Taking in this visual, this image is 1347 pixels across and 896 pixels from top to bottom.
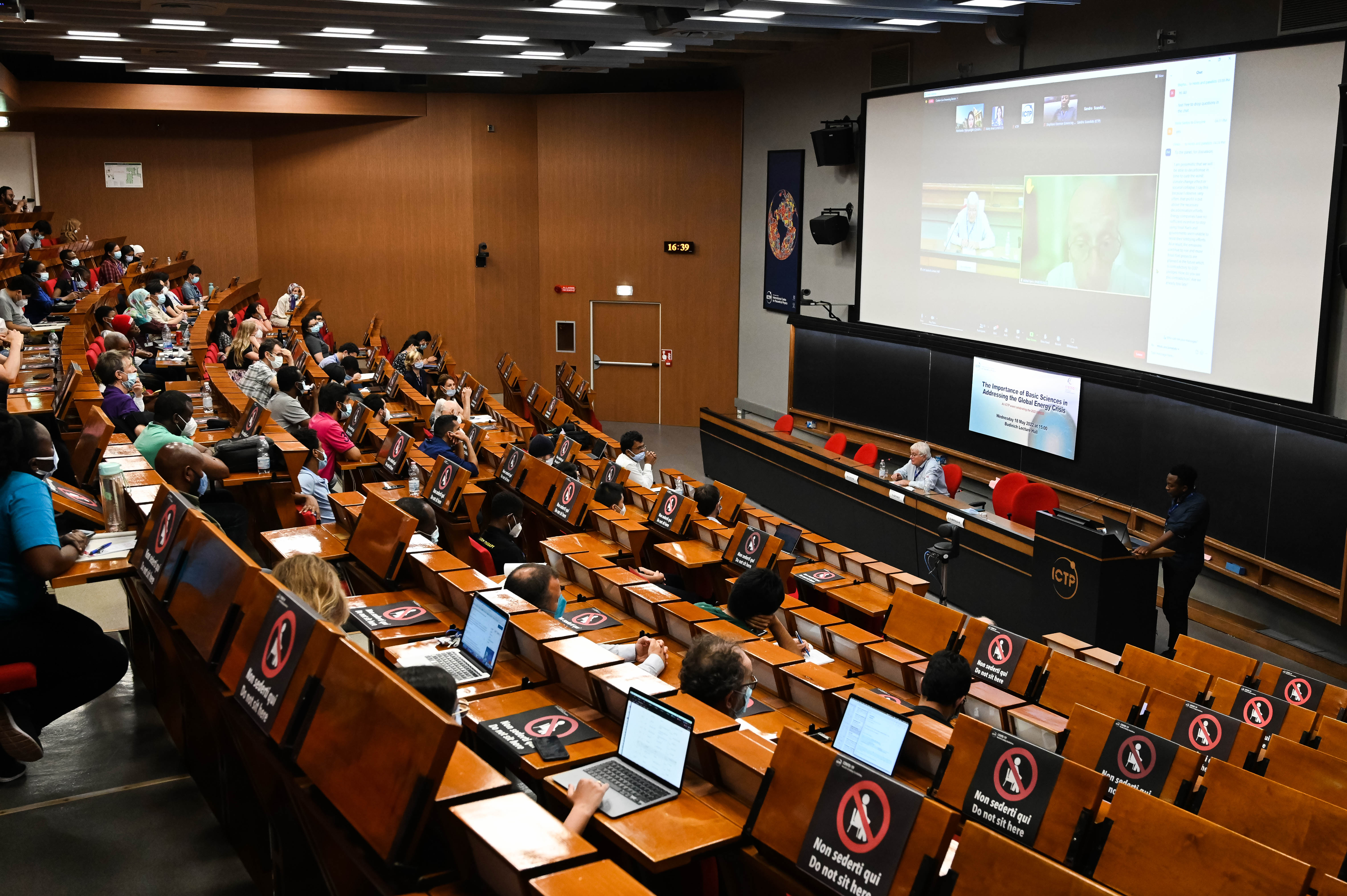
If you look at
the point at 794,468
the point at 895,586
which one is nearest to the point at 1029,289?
the point at 794,468

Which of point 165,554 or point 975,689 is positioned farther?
point 975,689

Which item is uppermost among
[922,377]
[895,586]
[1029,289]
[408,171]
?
[408,171]

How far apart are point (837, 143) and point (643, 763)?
11.1 m

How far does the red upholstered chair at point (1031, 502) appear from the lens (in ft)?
29.5

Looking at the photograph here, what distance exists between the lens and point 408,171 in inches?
693

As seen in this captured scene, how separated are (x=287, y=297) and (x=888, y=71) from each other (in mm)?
9022

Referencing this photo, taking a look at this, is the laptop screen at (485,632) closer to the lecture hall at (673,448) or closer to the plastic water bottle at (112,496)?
the lecture hall at (673,448)

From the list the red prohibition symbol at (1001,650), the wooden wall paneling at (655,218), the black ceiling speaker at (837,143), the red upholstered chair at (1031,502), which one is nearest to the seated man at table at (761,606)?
the red prohibition symbol at (1001,650)

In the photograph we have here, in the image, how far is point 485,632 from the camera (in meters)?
4.43

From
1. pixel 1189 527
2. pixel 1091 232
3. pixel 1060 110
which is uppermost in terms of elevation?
pixel 1060 110

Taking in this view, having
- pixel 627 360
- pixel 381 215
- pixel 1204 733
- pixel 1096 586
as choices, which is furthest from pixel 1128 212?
pixel 381 215

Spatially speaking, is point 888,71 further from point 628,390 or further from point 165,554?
point 165,554

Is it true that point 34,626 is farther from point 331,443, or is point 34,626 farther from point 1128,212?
point 1128,212

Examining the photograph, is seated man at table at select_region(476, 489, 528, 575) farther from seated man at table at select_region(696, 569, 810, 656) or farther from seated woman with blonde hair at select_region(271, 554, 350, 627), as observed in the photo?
seated woman with blonde hair at select_region(271, 554, 350, 627)
